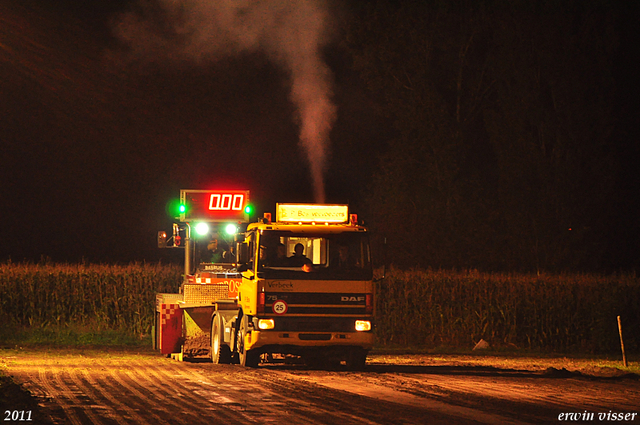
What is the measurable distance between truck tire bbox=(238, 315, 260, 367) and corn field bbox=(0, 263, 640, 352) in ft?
41.3

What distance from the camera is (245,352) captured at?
64.0 feet

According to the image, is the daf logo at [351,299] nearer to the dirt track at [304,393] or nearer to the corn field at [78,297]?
the dirt track at [304,393]

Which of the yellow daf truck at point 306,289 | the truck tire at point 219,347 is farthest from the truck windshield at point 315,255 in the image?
the truck tire at point 219,347

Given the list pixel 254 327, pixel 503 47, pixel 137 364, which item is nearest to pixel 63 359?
pixel 137 364

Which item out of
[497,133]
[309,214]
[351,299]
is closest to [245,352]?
[351,299]

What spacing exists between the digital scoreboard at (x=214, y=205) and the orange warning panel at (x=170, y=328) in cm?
214

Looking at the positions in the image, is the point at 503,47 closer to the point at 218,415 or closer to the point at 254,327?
the point at 254,327

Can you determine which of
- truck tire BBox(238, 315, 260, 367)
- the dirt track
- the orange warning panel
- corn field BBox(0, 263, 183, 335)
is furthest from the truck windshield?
corn field BBox(0, 263, 183, 335)

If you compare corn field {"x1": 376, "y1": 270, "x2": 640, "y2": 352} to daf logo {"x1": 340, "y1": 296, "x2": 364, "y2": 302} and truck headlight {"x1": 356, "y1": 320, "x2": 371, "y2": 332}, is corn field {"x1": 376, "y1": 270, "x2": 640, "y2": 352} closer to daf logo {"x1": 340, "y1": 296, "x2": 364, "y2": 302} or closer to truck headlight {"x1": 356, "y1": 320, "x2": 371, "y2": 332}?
truck headlight {"x1": 356, "y1": 320, "x2": 371, "y2": 332}

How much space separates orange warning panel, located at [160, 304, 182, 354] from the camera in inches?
887

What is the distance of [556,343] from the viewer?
103 ft

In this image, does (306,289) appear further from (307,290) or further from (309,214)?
(309,214)

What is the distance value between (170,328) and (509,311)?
1337cm

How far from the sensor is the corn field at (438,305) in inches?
1240
